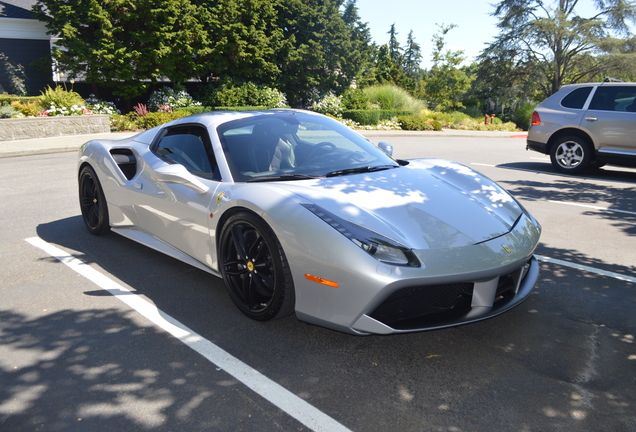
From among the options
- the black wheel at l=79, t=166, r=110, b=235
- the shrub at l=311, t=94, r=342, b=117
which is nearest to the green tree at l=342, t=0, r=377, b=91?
the shrub at l=311, t=94, r=342, b=117

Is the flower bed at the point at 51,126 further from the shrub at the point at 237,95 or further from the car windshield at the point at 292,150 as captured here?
the car windshield at the point at 292,150

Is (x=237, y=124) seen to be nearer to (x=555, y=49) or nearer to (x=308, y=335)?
(x=308, y=335)

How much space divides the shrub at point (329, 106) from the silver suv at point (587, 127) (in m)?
16.8

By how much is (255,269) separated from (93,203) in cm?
300

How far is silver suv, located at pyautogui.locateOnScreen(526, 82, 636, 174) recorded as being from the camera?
376 inches

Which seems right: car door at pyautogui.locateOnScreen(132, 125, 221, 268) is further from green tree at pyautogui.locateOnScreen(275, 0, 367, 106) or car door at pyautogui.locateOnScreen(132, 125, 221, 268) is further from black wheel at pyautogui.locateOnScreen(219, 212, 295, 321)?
green tree at pyautogui.locateOnScreen(275, 0, 367, 106)

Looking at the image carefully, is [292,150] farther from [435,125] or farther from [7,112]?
[435,125]

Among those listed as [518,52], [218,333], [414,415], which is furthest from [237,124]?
[518,52]

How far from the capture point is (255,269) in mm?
3590

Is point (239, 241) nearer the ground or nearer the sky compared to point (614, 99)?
nearer the ground

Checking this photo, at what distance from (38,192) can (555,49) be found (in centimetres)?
4906

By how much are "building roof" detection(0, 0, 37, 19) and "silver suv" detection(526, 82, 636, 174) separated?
77.0ft

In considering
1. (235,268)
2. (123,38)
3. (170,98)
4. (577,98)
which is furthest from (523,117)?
(235,268)

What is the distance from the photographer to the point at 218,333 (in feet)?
11.6
